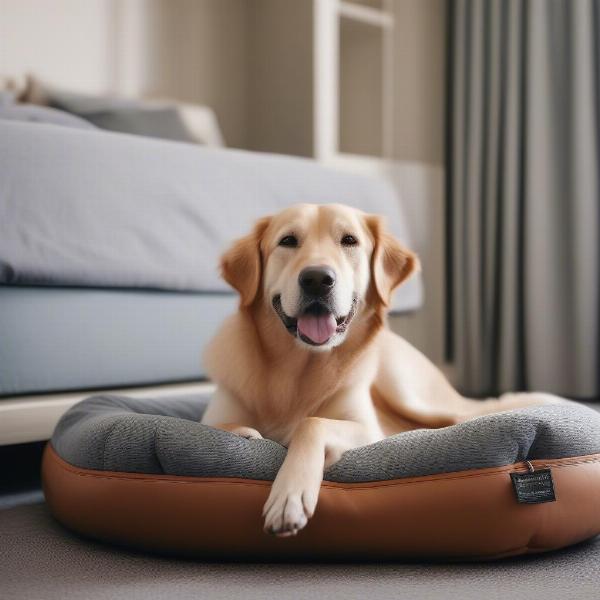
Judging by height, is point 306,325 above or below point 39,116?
below

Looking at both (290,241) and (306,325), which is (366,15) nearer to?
(290,241)

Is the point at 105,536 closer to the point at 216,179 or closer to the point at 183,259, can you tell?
the point at 183,259

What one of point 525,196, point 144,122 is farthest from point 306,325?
point 525,196

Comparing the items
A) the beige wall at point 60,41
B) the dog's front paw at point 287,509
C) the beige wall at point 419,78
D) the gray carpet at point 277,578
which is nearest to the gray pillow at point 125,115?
the beige wall at point 60,41

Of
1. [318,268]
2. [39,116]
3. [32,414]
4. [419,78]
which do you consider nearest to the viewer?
[318,268]

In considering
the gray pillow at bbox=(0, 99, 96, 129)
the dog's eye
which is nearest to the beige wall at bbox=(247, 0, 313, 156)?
the gray pillow at bbox=(0, 99, 96, 129)

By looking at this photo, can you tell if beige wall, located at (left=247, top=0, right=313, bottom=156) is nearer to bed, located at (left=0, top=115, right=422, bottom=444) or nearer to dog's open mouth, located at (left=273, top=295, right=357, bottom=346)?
bed, located at (left=0, top=115, right=422, bottom=444)

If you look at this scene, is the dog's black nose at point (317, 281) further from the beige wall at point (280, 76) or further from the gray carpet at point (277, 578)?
the beige wall at point (280, 76)

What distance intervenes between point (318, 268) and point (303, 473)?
15.0 inches

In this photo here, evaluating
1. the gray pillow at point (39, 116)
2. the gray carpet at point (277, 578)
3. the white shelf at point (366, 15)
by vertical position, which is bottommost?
the gray carpet at point (277, 578)

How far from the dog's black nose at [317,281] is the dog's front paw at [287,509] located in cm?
37

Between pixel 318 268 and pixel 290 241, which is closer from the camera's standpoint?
pixel 318 268

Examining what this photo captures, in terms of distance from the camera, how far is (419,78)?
3.98 metres

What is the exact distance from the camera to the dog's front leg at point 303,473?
1.14 meters
